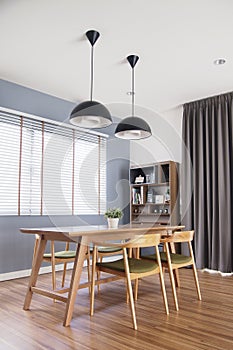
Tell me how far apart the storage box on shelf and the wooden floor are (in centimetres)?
188

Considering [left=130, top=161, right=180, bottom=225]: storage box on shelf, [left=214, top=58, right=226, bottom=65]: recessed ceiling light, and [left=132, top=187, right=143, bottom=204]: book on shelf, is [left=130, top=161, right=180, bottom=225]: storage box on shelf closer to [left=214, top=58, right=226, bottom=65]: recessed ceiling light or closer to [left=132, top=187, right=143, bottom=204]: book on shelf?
[left=132, top=187, right=143, bottom=204]: book on shelf

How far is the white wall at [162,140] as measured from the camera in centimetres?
577

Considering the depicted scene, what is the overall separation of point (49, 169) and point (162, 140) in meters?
2.19

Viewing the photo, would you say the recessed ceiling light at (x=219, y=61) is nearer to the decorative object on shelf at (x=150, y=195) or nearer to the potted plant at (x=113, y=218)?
the potted plant at (x=113, y=218)

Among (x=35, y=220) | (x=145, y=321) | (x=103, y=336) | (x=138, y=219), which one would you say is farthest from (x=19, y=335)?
(x=138, y=219)

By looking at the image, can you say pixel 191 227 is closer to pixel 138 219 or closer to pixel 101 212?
pixel 138 219

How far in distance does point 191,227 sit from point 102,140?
219 centimetres

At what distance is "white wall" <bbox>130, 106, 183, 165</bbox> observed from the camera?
5.77 meters

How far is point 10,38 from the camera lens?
346 centimetres

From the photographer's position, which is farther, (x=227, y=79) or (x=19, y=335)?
(x=227, y=79)

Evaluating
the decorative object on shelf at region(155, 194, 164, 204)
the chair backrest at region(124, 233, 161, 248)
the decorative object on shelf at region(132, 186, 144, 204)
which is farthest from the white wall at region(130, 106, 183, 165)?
the chair backrest at region(124, 233, 161, 248)

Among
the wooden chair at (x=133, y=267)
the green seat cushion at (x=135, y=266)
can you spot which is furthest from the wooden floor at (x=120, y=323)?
the green seat cushion at (x=135, y=266)

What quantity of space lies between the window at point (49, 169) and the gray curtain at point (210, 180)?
60.9 inches

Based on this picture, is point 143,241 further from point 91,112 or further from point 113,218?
point 91,112
